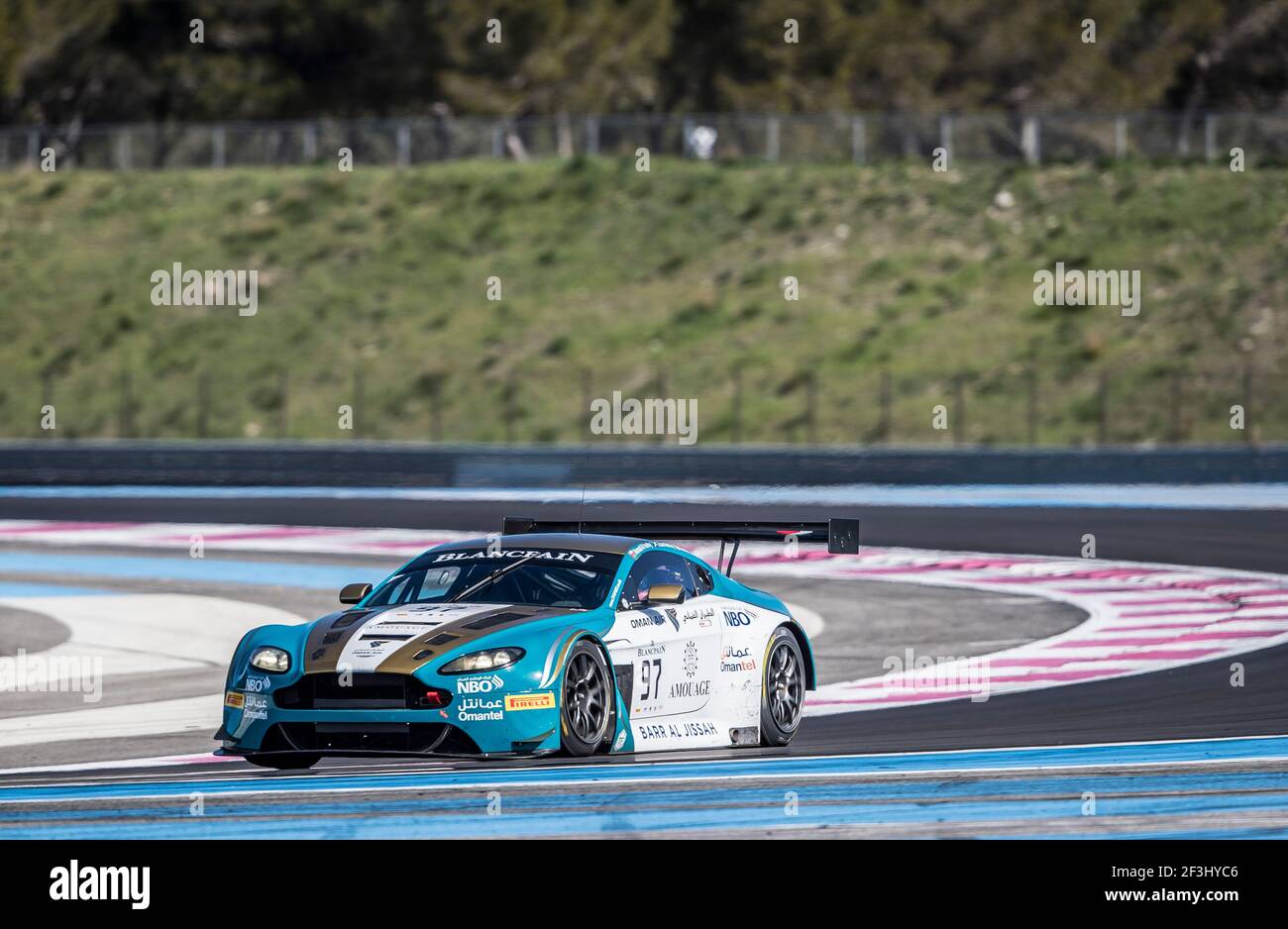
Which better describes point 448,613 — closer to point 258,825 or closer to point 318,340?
point 258,825

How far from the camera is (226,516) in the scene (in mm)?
28359

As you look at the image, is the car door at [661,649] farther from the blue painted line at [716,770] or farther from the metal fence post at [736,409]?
the metal fence post at [736,409]

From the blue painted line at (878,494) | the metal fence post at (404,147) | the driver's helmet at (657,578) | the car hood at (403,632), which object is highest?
the metal fence post at (404,147)

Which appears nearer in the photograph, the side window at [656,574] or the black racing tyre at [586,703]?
the black racing tyre at [586,703]

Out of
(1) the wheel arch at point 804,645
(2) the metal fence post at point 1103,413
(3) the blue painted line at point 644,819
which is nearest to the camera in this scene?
(3) the blue painted line at point 644,819

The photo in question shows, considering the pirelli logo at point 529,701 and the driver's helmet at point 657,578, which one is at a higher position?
the driver's helmet at point 657,578

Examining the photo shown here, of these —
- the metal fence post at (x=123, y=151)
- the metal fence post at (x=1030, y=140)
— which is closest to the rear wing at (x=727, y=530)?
→ the metal fence post at (x=1030, y=140)

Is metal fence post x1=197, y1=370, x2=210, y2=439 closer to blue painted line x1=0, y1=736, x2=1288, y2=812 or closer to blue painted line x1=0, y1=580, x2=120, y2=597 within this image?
blue painted line x1=0, y1=580, x2=120, y2=597

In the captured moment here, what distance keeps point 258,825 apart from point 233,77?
60.8 m

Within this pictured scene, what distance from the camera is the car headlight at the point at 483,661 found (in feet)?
33.0

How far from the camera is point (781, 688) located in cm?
1196

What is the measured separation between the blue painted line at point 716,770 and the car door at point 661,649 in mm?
448

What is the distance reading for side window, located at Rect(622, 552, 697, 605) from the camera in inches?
446
